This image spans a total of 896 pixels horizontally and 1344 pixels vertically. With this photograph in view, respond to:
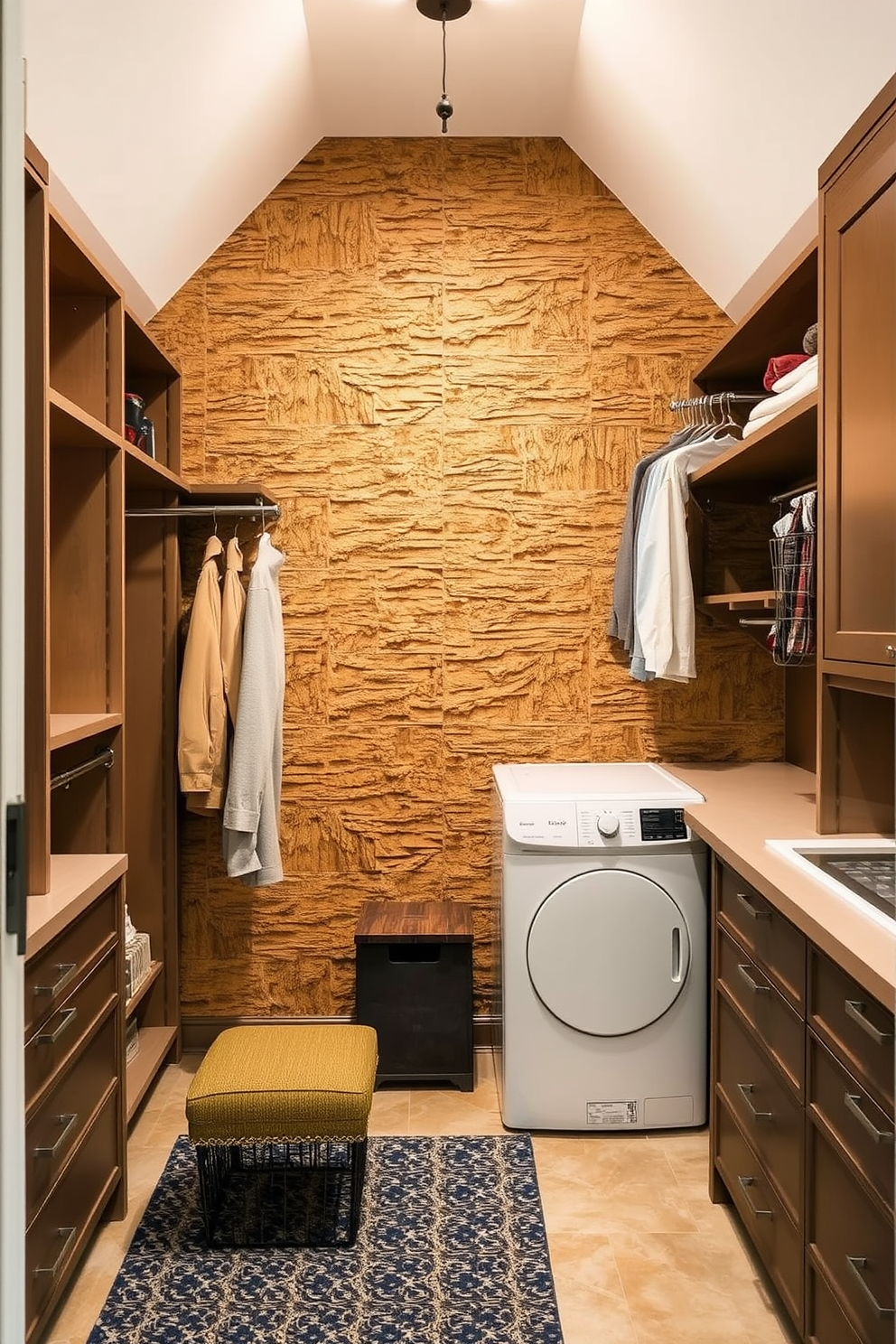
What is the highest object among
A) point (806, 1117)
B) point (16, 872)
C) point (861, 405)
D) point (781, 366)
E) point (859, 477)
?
point (781, 366)

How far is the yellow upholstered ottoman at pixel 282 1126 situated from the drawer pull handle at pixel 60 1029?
0.39 metres

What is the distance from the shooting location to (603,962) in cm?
274

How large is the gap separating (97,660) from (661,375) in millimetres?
2010

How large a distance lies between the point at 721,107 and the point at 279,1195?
2.85 meters

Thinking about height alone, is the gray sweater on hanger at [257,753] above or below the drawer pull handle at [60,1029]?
above

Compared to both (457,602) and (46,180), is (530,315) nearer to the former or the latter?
(457,602)

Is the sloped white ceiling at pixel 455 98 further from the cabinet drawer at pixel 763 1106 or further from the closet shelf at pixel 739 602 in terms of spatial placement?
the cabinet drawer at pixel 763 1106

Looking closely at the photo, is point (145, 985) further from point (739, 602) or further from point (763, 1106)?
point (739, 602)

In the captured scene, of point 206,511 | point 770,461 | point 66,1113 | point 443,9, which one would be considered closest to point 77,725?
point 66,1113

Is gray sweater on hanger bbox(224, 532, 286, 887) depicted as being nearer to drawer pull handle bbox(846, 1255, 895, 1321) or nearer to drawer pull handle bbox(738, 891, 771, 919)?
drawer pull handle bbox(738, 891, 771, 919)

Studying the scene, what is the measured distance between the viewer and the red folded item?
2.49 m

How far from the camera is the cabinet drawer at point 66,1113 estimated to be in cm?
178

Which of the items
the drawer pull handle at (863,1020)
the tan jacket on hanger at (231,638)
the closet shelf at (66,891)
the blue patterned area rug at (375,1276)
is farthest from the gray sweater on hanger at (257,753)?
the drawer pull handle at (863,1020)

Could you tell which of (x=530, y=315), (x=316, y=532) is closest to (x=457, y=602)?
(x=316, y=532)
